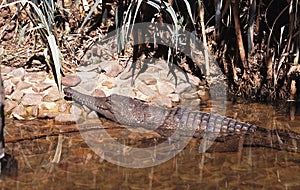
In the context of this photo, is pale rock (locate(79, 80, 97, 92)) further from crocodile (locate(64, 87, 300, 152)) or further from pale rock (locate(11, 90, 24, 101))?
pale rock (locate(11, 90, 24, 101))

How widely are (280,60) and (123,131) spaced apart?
1.58m

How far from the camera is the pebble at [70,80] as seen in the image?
4.24 meters

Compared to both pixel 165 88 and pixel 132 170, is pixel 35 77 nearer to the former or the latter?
pixel 165 88

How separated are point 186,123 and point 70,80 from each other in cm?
126

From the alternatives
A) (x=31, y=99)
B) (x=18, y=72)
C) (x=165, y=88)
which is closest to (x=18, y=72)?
(x=18, y=72)

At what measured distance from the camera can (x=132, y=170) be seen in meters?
2.81

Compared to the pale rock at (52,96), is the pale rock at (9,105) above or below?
below

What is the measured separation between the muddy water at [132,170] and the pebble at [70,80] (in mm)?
816

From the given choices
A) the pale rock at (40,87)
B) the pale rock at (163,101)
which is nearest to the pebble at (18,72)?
the pale rock at (40,87)

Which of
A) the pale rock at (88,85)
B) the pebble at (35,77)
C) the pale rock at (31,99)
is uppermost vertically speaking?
the pebble at (35,77)

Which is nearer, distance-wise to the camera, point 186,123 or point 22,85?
point 186,123

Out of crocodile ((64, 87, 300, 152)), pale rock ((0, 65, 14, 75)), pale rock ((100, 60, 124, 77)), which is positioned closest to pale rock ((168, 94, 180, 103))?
crocodile ((64, 87, 300, 152))

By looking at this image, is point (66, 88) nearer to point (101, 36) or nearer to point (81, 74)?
point (81, 74)

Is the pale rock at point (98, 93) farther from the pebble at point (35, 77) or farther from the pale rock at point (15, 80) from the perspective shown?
the pale rock at point (15, 80)
